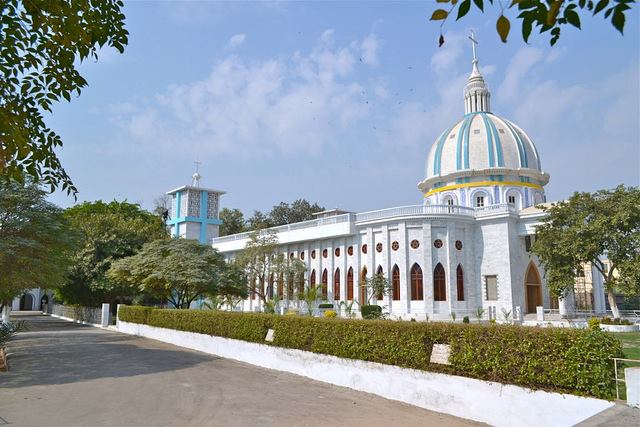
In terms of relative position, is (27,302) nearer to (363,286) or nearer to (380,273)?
(363,286)

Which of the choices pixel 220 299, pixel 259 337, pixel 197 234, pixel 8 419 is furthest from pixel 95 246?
pixel 8 419

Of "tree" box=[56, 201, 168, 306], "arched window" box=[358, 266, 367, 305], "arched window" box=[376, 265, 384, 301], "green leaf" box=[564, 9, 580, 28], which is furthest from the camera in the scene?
"arched window" box=[358, 266, 367, 305]

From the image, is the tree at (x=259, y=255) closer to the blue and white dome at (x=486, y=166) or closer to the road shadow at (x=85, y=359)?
the blue and white dome at (x=486, y=166)

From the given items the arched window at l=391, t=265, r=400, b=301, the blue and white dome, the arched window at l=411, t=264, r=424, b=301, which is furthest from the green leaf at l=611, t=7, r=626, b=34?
the blue and white dome

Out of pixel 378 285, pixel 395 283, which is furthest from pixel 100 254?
pixel 395 283

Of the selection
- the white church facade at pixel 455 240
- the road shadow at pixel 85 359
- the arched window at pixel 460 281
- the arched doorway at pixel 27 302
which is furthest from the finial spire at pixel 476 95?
the arched doorway at pixel 27 302

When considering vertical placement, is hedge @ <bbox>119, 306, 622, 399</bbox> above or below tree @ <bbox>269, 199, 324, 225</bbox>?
below

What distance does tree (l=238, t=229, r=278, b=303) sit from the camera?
124 feet

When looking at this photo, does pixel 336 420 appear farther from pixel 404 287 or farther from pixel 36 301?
pixel 36 301

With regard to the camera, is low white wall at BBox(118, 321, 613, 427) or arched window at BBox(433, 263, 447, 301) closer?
low white wall at BBox(118, 321, 613, 427)

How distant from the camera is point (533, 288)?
1324 inches

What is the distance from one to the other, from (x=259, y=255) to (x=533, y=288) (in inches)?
778

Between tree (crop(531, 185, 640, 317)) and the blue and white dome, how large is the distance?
12.0 metres

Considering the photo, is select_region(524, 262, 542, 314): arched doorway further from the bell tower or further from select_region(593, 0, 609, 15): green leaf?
select_region(593, 0, 609, 15): green leaf
